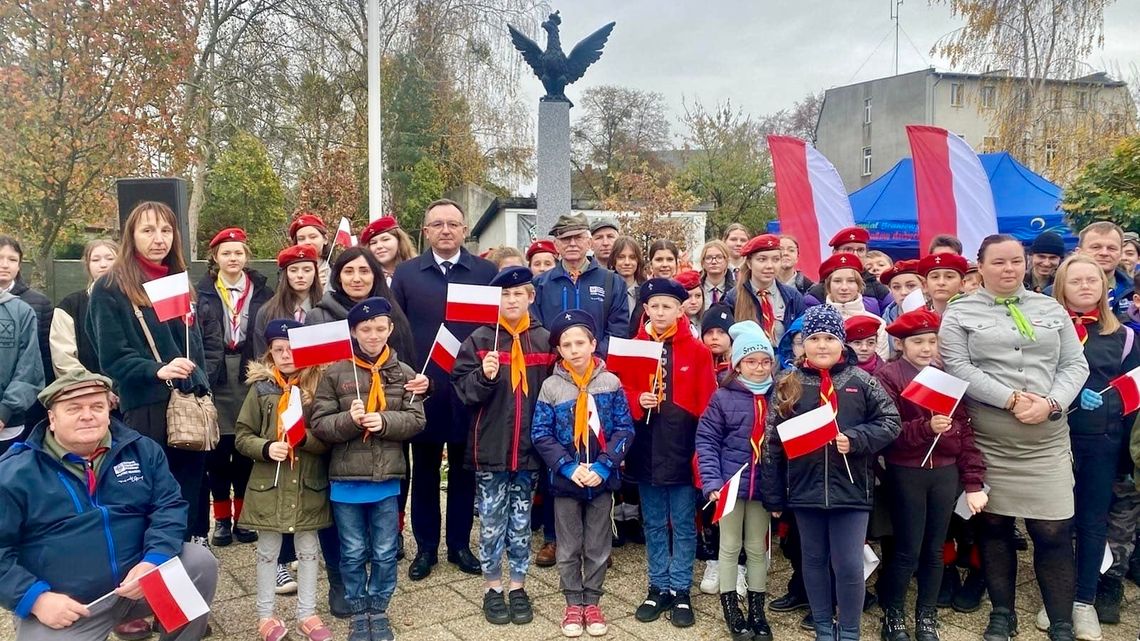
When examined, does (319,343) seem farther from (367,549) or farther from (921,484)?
(921,484)

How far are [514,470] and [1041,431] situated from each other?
105 inches

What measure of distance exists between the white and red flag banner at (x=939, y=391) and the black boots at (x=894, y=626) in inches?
42.6

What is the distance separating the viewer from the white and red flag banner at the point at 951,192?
8.49 metres

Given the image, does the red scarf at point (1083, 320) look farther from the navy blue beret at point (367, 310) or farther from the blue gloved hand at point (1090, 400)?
the navy blue beret at point (367, 310)

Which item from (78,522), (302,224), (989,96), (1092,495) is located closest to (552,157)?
(302,224)

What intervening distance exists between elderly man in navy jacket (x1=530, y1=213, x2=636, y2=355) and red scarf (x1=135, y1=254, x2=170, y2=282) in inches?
86.7

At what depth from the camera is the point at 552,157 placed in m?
11.5

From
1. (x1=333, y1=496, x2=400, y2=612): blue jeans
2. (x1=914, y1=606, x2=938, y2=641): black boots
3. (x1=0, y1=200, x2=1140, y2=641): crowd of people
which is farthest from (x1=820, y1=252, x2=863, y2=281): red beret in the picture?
(x1=333, y1=496, x2=400, y2=612): blue jeans

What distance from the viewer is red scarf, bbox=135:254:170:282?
4418mm

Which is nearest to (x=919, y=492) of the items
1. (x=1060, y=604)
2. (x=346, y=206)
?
(x=1060, y=604)

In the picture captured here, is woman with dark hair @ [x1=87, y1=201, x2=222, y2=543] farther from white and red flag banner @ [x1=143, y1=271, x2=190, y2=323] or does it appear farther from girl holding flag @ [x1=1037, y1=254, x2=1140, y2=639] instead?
girl holding flag @ [x1=1037, y1=254, x2=1140, y2=639]

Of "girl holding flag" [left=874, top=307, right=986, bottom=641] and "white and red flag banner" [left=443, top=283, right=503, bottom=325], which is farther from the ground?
"white and red flag banner" [left=443, top=283, right=503, bottom=325]

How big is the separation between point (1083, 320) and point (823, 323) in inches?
61.9

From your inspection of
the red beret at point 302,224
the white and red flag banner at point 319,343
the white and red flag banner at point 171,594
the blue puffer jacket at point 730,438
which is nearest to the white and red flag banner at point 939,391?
the blue puffer jacket at point 730,438
